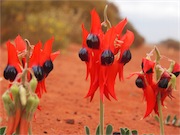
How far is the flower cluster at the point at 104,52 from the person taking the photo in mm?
1913

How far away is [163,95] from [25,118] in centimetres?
84

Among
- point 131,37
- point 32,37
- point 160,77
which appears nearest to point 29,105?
point 131,37

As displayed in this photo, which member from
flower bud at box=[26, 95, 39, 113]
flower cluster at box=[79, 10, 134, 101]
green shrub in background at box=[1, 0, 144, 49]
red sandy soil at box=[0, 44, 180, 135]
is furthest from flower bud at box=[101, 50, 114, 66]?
green shrub in background at box=[1, 0, 144, 49]

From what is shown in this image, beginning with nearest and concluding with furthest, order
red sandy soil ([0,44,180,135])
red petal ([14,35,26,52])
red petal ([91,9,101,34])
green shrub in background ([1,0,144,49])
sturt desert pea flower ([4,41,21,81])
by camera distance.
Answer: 1. sturt desert pea flower ([4,41,21,81])
2. red petal ([91,9,101,34])
3. red petal ([14,35,26,52])
4. red sandy soil ([0,44,180,135])
5. green shrub in background ([1,0,144,49])

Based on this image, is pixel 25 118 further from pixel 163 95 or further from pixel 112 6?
pixel 112 6

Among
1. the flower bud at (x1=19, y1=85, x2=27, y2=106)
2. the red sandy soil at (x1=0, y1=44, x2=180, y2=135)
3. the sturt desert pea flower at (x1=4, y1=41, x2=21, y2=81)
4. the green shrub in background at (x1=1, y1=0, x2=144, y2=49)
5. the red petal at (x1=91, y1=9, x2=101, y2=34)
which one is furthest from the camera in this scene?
the green shrub in background at (x1=1, y1=0, x2=144, y2=49)

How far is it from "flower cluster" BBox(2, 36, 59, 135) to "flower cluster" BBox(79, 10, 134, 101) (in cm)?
17

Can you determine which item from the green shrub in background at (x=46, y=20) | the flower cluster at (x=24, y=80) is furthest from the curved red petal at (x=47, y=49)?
the green shrub in background at (x=46, y=20)

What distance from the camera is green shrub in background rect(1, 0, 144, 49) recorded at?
9.35m

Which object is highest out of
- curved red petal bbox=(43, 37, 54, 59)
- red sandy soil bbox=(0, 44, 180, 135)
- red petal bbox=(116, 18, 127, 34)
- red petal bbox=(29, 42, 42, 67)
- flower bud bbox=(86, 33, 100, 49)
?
red petal bbox=(116, 18, 127, 34)

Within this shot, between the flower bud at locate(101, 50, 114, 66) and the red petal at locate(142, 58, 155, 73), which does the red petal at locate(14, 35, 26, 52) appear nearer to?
the flower bud at locate(101, 50, 114, 66)

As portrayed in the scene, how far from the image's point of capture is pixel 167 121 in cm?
340

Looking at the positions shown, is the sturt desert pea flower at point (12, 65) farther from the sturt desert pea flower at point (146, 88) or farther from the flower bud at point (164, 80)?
the flower bud at point (164, 80)

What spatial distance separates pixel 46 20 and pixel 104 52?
25.6 feet
